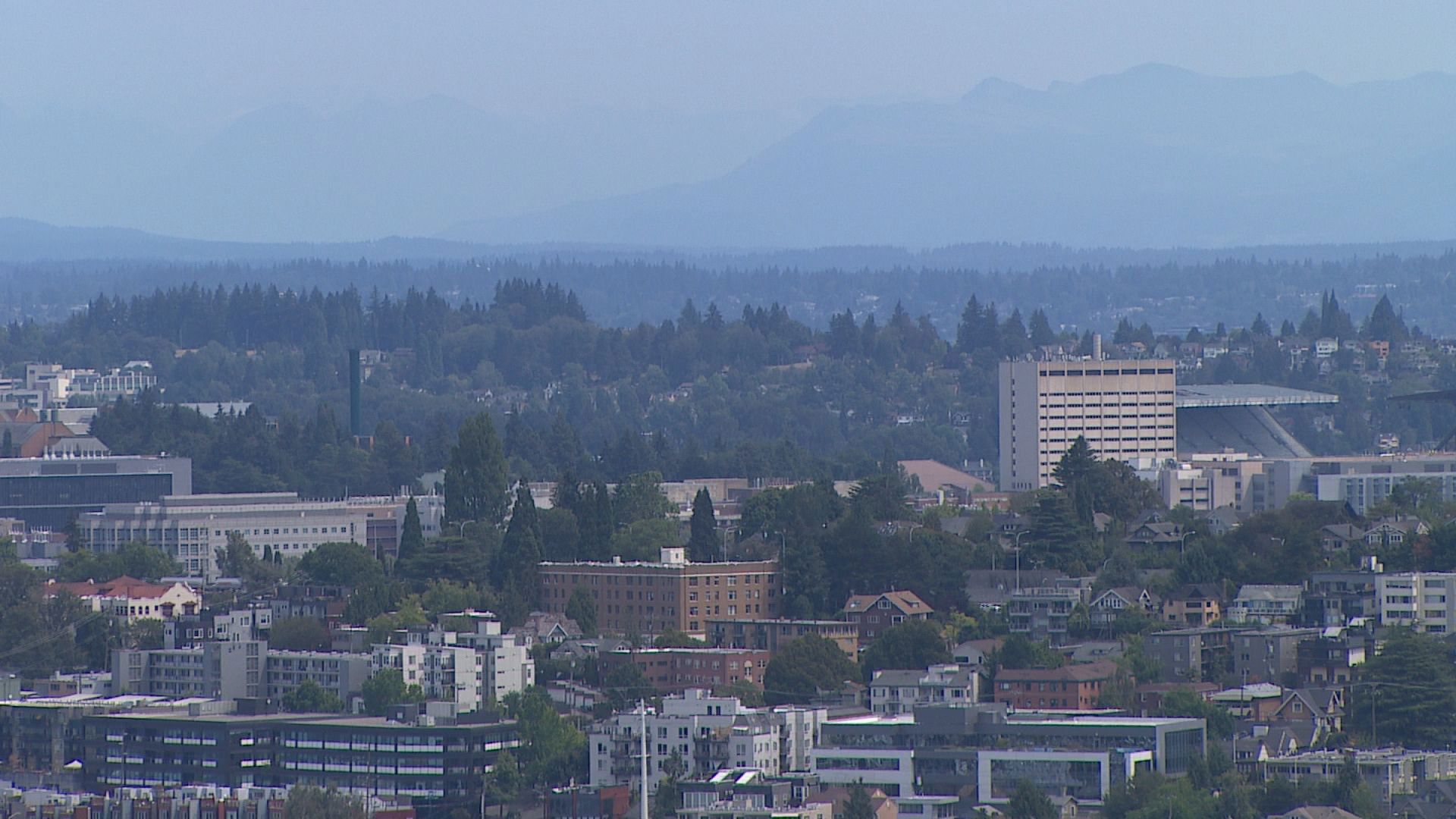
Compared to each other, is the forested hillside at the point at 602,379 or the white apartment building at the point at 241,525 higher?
the forested hillside at the point at 602,379

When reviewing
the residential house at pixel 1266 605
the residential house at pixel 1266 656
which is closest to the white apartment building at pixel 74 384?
the residential house at pixel 1266 605

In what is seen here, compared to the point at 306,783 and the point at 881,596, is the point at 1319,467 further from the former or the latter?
the point at 306,783

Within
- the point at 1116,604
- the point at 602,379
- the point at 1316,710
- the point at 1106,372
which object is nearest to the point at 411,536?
the point at 1116,604

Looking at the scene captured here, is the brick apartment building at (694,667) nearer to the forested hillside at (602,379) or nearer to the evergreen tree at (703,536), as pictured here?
the evergreen tree at (703,536)

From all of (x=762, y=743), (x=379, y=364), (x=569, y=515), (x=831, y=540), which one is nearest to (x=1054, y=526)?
(x=831, y=540)

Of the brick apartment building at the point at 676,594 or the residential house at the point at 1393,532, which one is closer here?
the brick apartment building at the point at 676,594

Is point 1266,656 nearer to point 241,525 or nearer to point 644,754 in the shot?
point 644,754
